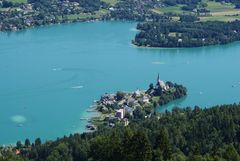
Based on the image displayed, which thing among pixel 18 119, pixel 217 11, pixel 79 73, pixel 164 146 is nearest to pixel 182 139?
pixel 164 146

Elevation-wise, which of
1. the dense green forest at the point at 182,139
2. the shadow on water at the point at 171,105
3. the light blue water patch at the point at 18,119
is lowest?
the light blue water patch at the point at 18,119

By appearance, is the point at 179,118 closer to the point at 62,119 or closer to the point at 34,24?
the point at 62,119

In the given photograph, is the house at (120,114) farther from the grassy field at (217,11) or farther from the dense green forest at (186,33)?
the grassy field at (217,11)

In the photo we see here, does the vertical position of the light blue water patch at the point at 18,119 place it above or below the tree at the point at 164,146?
below

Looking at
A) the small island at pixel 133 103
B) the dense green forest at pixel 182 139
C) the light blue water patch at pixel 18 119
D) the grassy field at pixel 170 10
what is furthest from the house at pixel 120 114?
the grassy field at pixel 170 10

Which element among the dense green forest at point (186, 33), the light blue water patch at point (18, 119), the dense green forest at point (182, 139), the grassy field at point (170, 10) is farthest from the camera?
the grassy field at point (170, 10)

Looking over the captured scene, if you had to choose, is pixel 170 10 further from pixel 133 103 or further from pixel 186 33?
pixel 133 103

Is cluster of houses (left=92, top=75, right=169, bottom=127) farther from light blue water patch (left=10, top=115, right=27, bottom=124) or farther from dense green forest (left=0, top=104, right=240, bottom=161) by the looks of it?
dense green forest (left=0, top=104, right=240, bottom=161)
